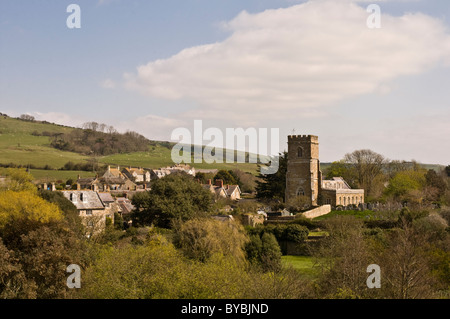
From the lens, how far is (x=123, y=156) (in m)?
133

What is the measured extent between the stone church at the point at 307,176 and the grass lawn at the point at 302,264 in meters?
18.0

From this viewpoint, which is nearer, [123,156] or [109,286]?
[109,286]

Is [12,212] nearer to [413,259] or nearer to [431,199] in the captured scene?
[413,259]

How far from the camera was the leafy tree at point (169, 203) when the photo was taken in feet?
135

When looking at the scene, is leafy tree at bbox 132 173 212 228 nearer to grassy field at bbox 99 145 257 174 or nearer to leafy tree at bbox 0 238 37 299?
leafy tree at bbox 0 238 37 299

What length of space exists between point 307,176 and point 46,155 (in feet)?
248

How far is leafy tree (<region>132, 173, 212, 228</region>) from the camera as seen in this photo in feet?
135

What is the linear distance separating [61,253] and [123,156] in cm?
11015

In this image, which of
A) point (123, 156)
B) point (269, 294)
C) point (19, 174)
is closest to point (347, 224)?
point (269, 294)

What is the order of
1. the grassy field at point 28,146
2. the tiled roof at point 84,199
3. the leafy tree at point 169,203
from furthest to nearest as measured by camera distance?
the grassy field at point 28,146 < the tiled roof at point 84,199 < the leafy tree at point 169,203

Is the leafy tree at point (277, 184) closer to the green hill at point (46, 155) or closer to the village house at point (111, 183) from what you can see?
the village house at point (111, 183)

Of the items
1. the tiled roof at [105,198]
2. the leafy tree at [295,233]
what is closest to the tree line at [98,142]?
the tiled roof at [105,198]

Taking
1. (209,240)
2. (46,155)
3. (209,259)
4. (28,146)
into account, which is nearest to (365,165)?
(209,240)

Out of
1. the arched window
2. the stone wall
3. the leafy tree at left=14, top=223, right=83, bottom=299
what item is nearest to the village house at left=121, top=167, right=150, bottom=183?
the arched window
